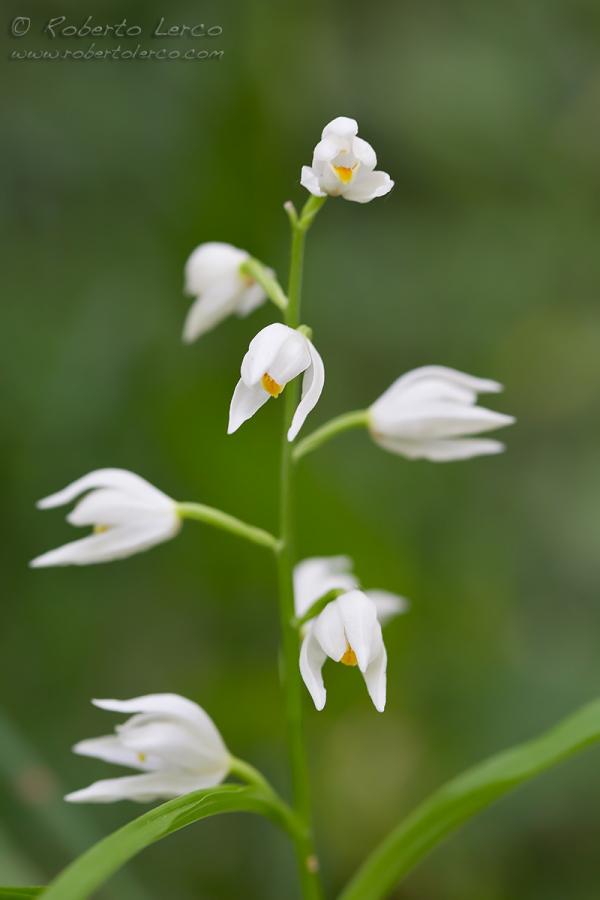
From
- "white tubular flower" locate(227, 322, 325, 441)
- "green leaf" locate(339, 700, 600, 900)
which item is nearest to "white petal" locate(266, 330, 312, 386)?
"white tubular flower" locate(227, 322, 325, 441)

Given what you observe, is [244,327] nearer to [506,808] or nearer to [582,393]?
[582,393]

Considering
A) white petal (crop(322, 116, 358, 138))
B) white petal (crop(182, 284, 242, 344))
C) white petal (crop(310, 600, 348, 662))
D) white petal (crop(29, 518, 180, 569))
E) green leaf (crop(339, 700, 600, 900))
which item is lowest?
green leaf (crop(339, 700, 600, 900))

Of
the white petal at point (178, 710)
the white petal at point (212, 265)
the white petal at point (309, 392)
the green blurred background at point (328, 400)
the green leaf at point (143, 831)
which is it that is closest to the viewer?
the green leaf at point (143, 831)

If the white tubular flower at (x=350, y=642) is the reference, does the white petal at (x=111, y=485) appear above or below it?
above

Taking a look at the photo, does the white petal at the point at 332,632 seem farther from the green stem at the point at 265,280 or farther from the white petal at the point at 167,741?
the green stem at the point at 265,280

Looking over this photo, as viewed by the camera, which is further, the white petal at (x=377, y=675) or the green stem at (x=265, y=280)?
the green stem at (x=265, y=280)

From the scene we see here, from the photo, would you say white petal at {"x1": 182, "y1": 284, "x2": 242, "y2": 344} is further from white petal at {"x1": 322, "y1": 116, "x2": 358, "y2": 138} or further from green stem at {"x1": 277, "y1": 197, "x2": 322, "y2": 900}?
white petal at {"x1": 322, "y1": 116, "x2": 358, "y2": 138}

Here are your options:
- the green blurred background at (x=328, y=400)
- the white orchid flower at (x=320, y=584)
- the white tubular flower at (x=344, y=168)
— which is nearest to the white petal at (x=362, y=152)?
the white tubular flower at (x=344, y=168)
